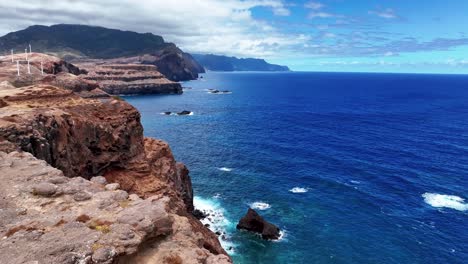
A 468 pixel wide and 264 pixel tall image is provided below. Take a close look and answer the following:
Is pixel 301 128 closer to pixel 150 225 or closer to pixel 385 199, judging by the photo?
pixel 385 199

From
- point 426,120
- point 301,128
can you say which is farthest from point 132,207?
point 426,120

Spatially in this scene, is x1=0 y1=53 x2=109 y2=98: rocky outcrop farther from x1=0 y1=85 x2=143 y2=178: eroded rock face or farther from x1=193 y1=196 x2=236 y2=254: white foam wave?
x1=193 y1=196 x2=236 y2=254: white foam wave

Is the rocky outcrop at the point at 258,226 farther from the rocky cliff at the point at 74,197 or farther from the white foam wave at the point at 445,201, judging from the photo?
the white foam wave at the point at 445,201

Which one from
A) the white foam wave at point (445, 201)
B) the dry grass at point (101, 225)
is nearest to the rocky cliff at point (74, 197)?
the dry grass at point (101, 225)

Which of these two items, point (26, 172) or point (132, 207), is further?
point (26, 172)

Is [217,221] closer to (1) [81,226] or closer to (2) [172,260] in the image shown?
(2) [172,260]

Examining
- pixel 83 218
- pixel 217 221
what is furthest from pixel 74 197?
pixel 217 221
